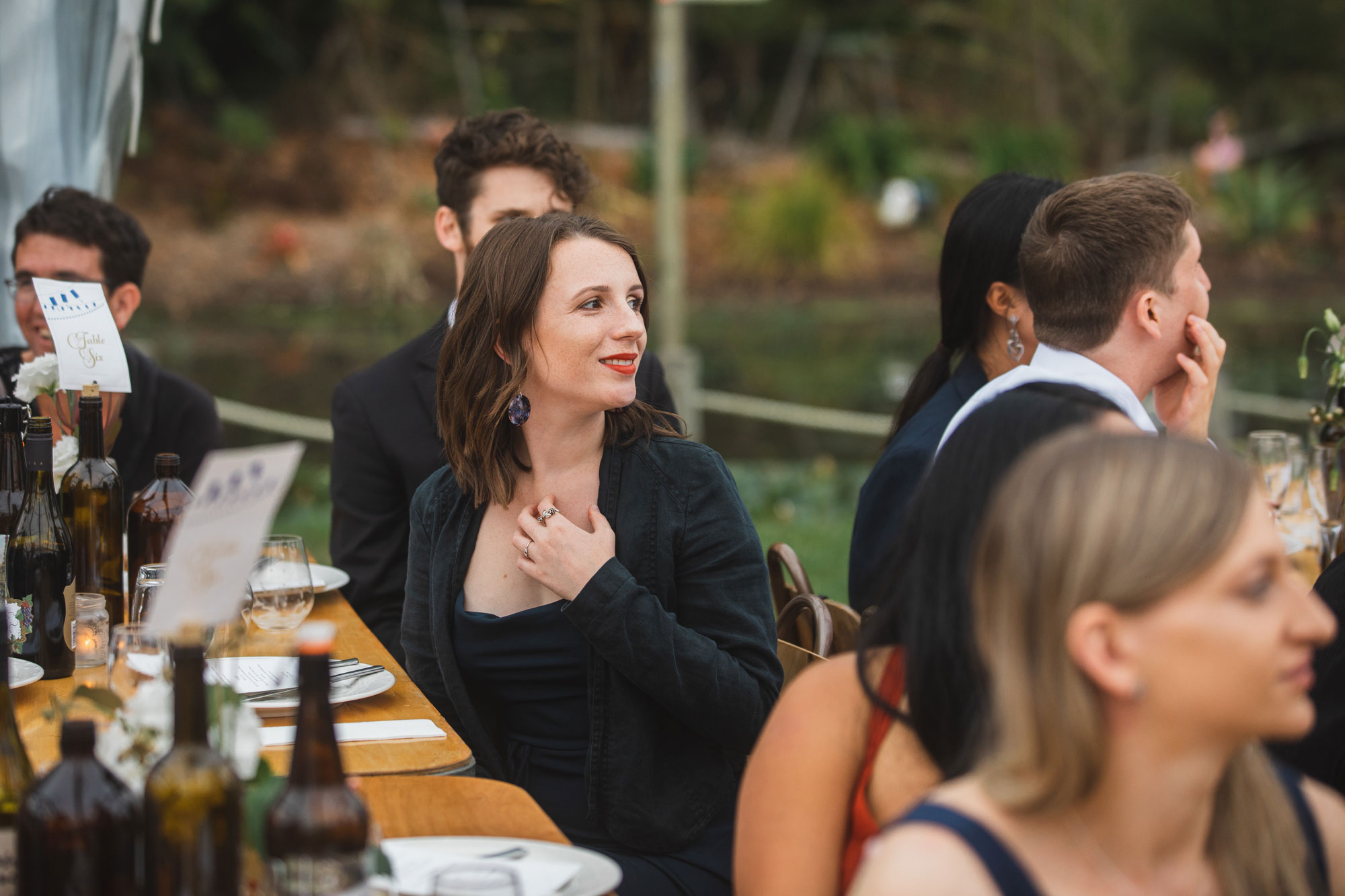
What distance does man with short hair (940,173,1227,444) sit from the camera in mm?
2672

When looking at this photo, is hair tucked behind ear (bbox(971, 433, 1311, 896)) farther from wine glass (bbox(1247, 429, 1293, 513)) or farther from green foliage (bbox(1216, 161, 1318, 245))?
green foliage (bbox(1216, 161, 1318, 245))

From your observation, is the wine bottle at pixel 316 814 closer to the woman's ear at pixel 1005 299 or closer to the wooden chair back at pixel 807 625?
the wooden chair back at pixel 807 625

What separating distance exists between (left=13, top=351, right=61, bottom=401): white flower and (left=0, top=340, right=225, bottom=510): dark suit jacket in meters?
0.85

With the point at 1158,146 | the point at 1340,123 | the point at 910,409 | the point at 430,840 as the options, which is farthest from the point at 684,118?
the point at 430,840

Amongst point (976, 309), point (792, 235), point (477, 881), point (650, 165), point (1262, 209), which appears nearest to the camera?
point (477, 881)

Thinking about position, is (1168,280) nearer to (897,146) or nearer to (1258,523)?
(1258,523)

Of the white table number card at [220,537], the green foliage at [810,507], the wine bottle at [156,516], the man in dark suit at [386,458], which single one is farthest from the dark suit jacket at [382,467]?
the green foliage at [810,507]

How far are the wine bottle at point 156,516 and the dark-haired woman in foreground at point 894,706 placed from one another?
141 centimetres

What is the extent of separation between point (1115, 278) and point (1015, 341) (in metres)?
0.55

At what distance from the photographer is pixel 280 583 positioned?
7.99ft

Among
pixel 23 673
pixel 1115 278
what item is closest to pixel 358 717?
pixel 23 673

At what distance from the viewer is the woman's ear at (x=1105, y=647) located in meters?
1.22

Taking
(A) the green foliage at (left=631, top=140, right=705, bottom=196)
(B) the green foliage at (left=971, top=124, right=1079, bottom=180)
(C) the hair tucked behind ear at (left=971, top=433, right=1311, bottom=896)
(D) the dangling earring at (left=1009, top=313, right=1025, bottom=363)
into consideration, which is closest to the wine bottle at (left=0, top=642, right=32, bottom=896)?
(C) the hair tucked behind ear at (left=971, top=433, right=1311, bottom=896)

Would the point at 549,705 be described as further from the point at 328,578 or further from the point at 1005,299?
the point at 1005,299
